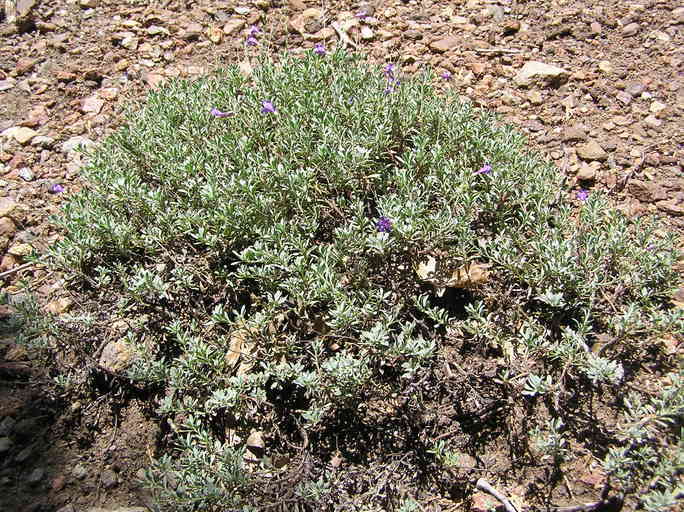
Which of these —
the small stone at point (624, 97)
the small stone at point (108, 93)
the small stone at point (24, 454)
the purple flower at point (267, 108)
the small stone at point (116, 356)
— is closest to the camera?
the small stone at point (24, 454)

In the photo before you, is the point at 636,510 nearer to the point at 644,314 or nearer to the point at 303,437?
the point at 644,314

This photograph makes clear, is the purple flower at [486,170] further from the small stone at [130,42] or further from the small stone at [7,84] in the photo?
the small stone at [7,84]

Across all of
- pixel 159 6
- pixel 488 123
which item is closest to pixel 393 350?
pixel 488 123

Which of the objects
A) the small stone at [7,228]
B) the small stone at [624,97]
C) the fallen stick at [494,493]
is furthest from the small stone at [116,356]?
the small stone at [624,97]

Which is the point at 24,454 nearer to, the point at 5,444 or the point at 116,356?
the point at 5,444

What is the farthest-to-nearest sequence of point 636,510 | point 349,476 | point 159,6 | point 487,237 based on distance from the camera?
1. point 159,6
2. point 487,237
3. point 349,476
4. point 636,510

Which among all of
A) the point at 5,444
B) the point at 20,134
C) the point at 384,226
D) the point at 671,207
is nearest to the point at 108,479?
the point at 5,444

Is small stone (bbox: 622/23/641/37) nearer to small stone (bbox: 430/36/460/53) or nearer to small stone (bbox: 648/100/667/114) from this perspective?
small stone (bbox: 648/100/667/114)
